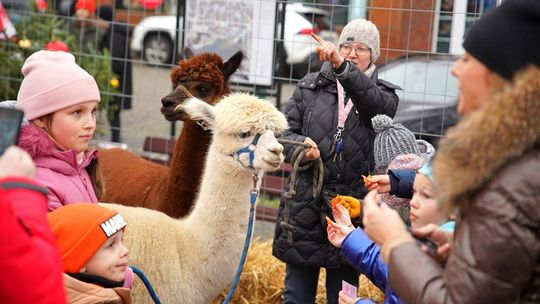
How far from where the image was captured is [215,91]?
5.39m

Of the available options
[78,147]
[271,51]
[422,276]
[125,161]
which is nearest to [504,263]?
[422,276]

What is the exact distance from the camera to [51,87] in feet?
11.3

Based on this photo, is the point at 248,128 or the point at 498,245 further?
the point at 248,128

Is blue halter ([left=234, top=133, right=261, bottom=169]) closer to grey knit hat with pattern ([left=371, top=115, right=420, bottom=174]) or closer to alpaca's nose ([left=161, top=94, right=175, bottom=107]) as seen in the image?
grey knit hat with pattern ([left=371, top=115, right=420, bottom=174])

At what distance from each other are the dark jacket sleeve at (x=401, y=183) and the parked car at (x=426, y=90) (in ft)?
8.33

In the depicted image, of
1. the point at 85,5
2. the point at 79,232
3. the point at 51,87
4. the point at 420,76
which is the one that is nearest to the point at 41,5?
the point at 85,5

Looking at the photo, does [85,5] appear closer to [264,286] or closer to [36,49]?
[36,49]

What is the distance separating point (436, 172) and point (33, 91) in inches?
78.1

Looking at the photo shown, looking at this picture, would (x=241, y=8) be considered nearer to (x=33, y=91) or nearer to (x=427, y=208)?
(x=33, y=91)

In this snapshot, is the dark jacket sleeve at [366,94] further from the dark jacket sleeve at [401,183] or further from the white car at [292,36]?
the white car at [292,36]

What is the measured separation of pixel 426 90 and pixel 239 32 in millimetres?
1569

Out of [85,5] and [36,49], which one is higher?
[85,5]

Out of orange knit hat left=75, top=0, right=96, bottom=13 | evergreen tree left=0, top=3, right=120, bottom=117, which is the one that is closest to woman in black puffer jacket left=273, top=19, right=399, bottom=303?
evergreen tree left=0, top=3, right=120, bottom=117

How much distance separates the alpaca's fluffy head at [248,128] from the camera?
4145 millimetres
